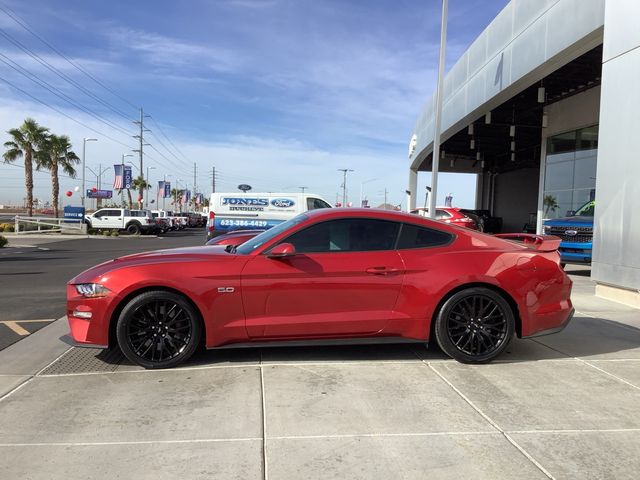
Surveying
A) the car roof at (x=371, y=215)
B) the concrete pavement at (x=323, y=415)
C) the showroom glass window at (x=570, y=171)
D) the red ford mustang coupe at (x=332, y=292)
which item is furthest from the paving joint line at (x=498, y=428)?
the showroom glass window at (x=570, y=171)

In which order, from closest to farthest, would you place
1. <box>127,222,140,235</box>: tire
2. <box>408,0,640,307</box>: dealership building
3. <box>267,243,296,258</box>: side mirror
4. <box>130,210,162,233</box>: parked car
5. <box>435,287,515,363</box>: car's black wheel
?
<box>267,243,296,258</box>: side mirror, <box>435,287,515,363</box>: car's black wheel, <box>408,0,640,307</box>: dealership building, <box>127,222,140,235</box>: tire, <box>130,210,162,233</box>: parked car

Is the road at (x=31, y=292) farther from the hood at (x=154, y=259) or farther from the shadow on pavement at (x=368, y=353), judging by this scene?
the hood at (x=154, y=259)

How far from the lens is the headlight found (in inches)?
183

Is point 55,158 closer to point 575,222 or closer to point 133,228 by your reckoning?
point 133,228

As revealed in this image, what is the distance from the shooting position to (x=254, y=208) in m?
18.7

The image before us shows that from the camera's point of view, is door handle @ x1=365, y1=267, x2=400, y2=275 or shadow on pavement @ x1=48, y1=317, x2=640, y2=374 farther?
shadow on pavement @ x1=48, y1=317, x2=640, y2=374

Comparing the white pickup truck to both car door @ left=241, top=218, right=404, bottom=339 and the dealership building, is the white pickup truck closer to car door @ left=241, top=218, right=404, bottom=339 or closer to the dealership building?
the dealership building

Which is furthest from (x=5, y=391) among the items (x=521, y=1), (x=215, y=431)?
(x=521, y=1)

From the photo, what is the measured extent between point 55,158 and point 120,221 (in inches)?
614

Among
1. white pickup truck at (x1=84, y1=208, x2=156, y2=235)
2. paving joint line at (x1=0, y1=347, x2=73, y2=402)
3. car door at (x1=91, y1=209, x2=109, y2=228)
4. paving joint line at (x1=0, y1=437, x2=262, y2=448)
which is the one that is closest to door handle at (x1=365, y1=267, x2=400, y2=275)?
paving joint line at (x1=0, y1=437, x2=262, y2=448)

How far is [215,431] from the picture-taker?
355 centimetres

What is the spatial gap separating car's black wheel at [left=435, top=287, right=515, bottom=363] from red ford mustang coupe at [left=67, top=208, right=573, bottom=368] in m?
0.01

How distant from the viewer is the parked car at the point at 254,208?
731 inches

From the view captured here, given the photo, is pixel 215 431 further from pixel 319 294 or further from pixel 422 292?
pixel 422 292
